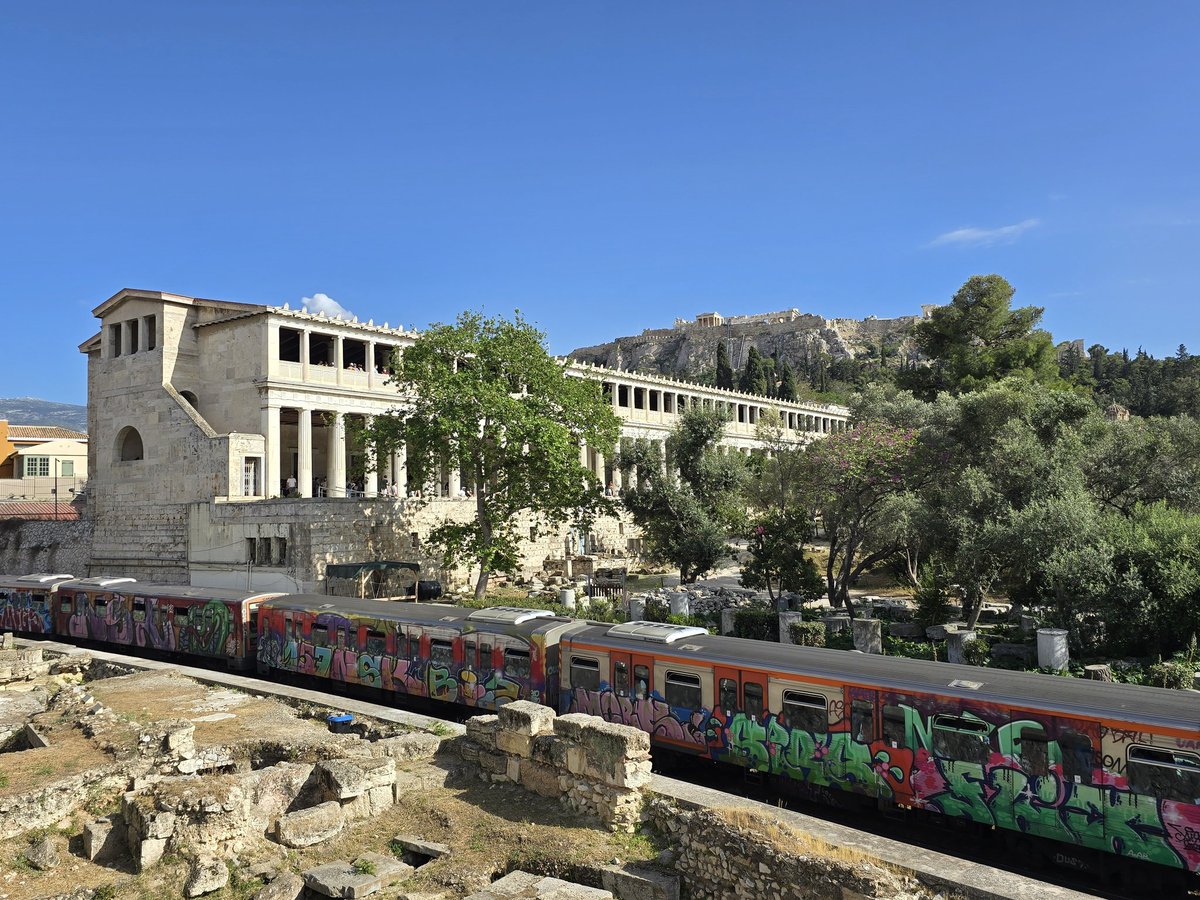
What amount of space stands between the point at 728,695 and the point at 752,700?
475 millimetres

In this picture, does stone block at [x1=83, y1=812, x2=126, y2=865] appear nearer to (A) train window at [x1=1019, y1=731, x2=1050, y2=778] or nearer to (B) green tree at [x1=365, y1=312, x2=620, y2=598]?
(A) train window at [x1=1019, y1=731, x2=1050, y2=778]

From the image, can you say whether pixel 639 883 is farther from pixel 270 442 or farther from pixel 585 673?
pixel 270 442

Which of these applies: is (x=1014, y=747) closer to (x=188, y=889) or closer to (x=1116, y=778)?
(x=1116, y=778)

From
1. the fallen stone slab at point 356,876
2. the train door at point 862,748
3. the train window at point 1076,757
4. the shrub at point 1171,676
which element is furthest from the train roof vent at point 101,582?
the shrub at point 1171,676

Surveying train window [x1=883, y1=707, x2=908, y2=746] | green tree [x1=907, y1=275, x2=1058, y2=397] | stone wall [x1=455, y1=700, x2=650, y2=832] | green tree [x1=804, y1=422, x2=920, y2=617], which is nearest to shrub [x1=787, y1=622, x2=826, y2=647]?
green tree [x1=804, y1=422, x2=920, y2=617]

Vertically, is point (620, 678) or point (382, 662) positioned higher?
point (620, 678)

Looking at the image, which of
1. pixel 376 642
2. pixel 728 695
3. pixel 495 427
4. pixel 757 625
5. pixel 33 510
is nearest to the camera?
pixel 728 695

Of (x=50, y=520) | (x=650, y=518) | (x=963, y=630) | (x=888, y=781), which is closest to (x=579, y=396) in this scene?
(x=650, y=518)

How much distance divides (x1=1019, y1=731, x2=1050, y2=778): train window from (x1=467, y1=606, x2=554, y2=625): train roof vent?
9753mm

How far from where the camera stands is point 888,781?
12.3 metres

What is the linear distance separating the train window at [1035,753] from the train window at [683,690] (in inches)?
203

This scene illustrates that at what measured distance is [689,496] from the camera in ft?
117

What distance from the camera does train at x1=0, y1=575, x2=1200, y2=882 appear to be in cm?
1027

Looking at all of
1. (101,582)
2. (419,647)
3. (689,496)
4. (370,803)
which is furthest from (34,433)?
(370,803)
